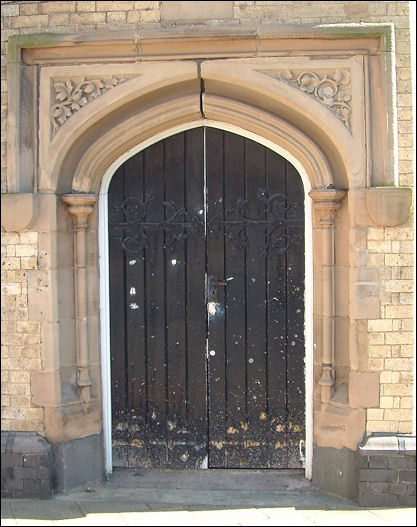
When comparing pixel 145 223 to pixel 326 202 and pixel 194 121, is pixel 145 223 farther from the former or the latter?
pixel 326 202

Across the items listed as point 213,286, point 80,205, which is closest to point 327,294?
point 213,286

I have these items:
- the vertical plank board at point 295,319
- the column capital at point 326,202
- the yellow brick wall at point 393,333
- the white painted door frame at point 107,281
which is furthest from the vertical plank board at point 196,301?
the yellow brick wall at point 393,333

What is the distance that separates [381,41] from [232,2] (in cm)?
118

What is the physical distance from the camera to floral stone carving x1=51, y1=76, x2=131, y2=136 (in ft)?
15.7

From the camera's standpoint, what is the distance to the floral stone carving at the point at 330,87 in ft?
15.3

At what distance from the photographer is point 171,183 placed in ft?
17.1

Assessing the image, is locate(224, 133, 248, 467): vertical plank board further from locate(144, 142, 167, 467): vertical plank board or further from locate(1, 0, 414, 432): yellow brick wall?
locate(1, 0, 414, 432): yellow brick wall

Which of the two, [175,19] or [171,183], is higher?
[175,19]

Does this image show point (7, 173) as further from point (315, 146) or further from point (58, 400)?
point (315, 146)

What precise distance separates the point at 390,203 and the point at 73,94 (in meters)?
2.60

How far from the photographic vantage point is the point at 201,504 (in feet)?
15.5

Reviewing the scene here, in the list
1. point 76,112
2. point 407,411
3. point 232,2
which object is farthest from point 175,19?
point 407,411

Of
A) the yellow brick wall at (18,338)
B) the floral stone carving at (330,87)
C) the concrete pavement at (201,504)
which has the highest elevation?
the floral stone carving at (330,87)

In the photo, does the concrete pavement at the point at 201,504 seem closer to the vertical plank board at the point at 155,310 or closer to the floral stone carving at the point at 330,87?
the vertical plank board at the point at 155,310
